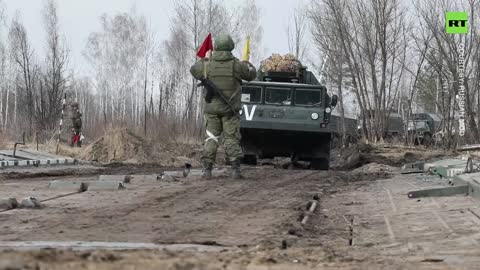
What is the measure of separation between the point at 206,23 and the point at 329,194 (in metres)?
28.8

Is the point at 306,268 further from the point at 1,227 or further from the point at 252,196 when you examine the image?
the point at 252,196

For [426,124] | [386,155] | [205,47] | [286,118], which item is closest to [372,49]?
[386,155]

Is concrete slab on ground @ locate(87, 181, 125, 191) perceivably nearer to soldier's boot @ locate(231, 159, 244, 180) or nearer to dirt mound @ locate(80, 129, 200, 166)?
soldier's boot @ locate(231, 159, 244, 180)

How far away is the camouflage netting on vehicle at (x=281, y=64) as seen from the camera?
17734mm

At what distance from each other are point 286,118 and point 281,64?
2.45 m

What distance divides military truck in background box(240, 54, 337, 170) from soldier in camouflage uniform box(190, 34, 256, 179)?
4.90 metres

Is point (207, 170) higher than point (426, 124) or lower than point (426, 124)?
lower

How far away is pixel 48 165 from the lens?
14.1 metres

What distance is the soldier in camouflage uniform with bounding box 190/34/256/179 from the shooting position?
10859mm

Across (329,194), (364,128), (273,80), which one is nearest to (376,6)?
(364,128)

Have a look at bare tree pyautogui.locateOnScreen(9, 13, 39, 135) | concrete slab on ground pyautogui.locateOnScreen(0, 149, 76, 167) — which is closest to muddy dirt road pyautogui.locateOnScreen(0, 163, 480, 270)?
concrete slab on ground pyautogui.locateOnScreen(0, 149, 76, 167)

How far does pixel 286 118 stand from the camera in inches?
627

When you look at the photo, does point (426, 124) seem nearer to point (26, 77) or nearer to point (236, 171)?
point (26, 77)

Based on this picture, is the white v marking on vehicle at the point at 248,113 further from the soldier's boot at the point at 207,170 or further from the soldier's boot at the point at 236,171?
the soldier's boot at the point at 207,170
